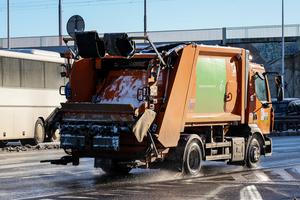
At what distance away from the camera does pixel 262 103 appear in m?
17.2

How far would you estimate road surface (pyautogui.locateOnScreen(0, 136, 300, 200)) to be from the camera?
11.3 m

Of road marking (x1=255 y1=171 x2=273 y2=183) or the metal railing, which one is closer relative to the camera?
road marking (x1=255 y1=171 x2=273 y2=183)

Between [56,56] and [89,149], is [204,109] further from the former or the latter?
[56,56]

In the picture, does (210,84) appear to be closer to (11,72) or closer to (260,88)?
(260,88)

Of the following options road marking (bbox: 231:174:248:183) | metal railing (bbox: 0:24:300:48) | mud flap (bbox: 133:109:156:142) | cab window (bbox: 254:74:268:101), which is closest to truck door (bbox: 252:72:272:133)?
cab window (bbox: 254:74:268:101)

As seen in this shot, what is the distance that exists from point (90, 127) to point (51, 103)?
12.2 m

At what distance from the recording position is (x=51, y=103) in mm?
25453

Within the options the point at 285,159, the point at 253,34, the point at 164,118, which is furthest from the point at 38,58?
the point at 253,34

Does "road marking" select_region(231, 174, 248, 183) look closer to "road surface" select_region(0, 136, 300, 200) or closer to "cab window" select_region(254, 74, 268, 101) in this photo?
"road surface" select_region(0, 136, 300, 200)

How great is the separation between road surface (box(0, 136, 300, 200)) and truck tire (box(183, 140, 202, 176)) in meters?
0.26

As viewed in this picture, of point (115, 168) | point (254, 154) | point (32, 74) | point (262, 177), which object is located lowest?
point (262, 177)

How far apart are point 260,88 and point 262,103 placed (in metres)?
0.40

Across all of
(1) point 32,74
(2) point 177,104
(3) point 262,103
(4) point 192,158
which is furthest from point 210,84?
(1) point 32,74

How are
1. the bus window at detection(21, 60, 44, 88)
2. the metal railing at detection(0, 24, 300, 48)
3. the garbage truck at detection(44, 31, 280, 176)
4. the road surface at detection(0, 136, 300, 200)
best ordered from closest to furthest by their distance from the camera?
the road surface at detection(0, 136, 300, 200) < the garbage truck at detection(44, 31, 280, 176) < the bus window at detection(21, 60, 44, 88) < the metal railing at detection(0, 24, 300, 48)
